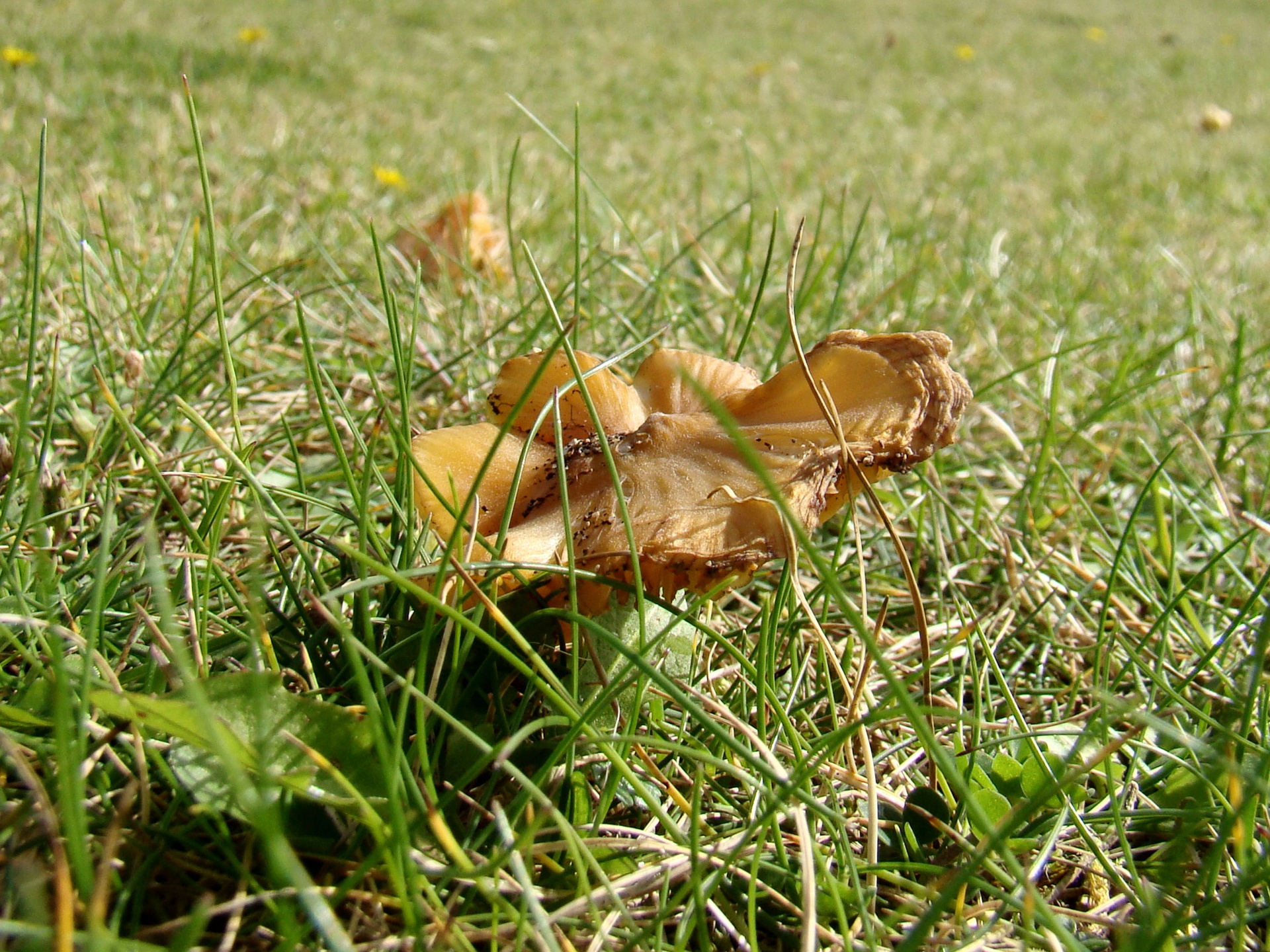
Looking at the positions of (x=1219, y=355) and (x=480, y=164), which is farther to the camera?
(x=480, y=164)

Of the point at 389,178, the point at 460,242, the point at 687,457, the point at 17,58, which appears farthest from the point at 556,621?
the point at 17,58

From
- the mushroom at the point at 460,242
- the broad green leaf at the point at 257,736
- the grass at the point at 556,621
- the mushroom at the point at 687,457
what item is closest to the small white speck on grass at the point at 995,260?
the grass at the point at 556,621

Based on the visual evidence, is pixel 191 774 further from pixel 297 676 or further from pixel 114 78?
pixel 114 78

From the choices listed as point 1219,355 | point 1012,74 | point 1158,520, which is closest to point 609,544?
point 1158,520

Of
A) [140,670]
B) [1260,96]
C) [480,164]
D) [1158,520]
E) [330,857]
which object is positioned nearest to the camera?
[330,857]

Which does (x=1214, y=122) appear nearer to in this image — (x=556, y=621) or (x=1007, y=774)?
(x=1007, y=774)

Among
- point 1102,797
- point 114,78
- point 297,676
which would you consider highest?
point 114,78
